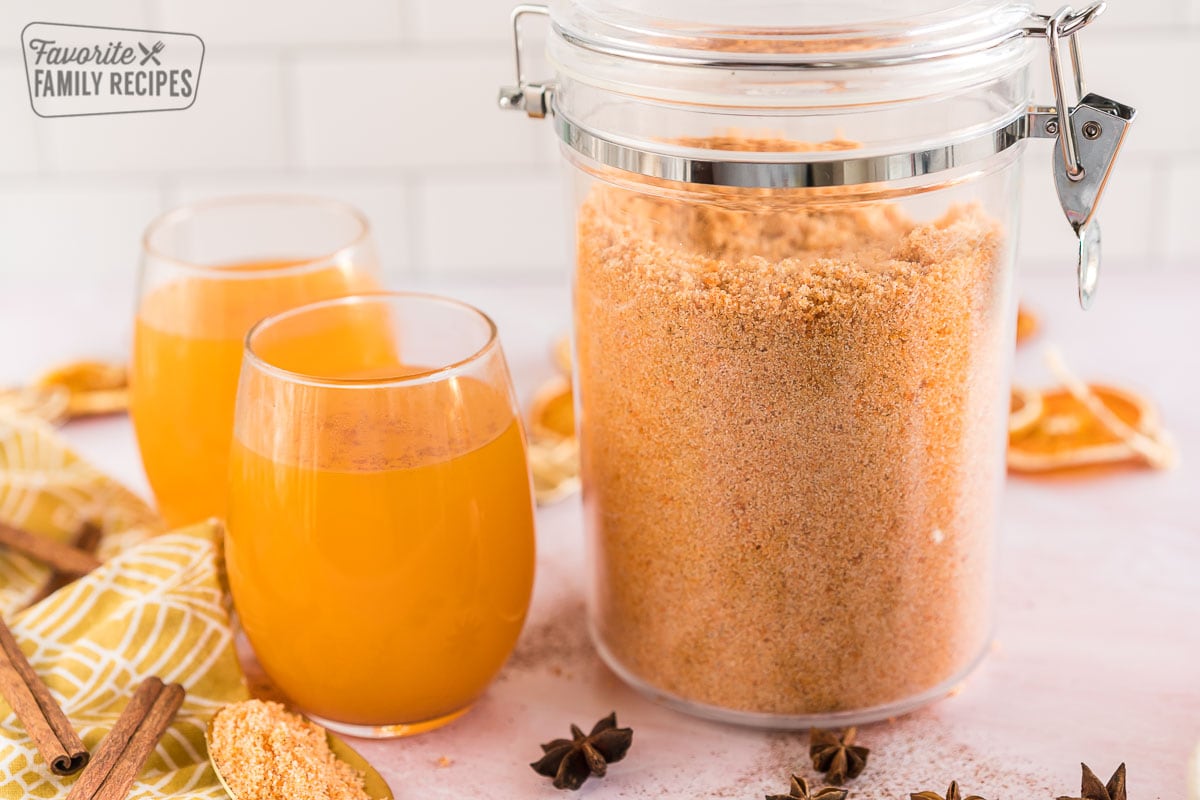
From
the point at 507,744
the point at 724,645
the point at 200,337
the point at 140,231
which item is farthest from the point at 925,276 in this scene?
the point at 140,231

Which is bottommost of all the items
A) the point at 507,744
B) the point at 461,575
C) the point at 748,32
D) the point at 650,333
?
the point at 507,744

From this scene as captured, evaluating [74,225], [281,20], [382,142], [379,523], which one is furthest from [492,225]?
[379,523]

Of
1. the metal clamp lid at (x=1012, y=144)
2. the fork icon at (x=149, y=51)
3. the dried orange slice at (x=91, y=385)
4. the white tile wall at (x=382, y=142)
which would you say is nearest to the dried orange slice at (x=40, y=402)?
the dried orange slice at (x=91, y=385)

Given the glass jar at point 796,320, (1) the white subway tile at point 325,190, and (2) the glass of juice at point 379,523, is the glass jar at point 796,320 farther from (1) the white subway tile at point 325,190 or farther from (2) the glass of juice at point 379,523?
(1) the white subway tile at point 325,190

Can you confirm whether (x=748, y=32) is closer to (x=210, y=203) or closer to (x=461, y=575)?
(x=461, y=575)

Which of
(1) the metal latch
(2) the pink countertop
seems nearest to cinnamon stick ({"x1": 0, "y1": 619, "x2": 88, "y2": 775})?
(2) the pink countertop

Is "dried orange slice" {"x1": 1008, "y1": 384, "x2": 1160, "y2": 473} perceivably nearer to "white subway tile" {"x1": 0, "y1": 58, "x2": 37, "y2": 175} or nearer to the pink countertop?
the pink countertop
